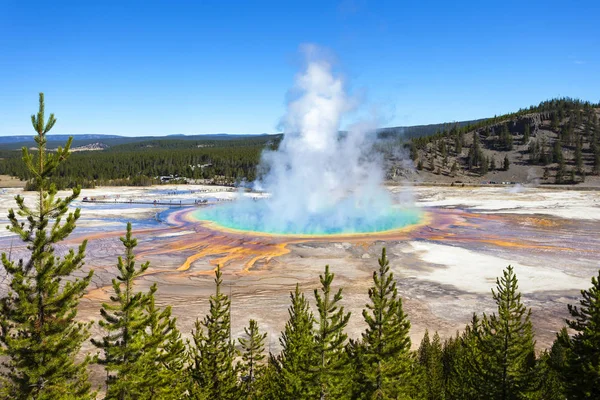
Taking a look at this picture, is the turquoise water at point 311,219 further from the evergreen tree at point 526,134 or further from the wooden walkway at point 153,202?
the evergreen tree at point 526,134

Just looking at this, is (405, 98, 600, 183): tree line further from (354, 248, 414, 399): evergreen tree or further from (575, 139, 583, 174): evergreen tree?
(354, 248, 414, 399): evergreen tree

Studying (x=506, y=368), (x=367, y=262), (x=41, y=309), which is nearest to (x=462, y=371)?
(x=506, y=368)

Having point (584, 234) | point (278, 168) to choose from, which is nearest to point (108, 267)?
point (278, 168)

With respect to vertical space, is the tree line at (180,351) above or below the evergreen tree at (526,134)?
below

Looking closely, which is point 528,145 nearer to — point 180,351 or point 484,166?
point 484,166

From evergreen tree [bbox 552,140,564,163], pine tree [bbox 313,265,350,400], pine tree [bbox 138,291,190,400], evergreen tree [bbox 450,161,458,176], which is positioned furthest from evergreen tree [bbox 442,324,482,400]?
evergreen tree [bbox 552,140,564,163]

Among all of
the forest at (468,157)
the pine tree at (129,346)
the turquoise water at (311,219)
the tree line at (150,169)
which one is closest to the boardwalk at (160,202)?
the turquoise water at (311,219)

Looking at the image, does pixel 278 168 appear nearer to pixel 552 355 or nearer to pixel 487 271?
pixel 487 271
